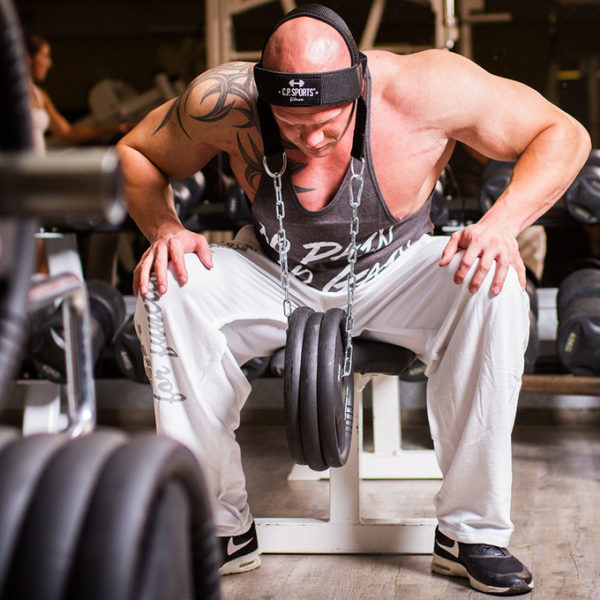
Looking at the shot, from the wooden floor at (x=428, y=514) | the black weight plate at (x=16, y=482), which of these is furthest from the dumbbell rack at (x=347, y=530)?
the black weight plate at (x=16, y=482)

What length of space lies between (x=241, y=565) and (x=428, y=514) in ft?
1.86

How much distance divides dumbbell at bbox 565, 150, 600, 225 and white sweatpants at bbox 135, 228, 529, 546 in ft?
2.49

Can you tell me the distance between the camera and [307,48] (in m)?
1.51

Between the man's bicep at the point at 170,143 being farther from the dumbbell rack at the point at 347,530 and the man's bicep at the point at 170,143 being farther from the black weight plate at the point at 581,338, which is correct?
the black weight plate at the point at 581,338

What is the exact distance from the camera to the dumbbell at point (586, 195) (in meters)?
2.31

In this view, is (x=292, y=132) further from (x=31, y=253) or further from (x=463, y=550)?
(x=31, y=253)

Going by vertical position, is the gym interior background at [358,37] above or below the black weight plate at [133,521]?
above

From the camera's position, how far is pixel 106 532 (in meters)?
0.61

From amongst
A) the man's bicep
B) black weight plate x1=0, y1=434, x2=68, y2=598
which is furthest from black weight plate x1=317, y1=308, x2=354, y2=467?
black weight plate x1=0, y1=434, x2=68, y2=598

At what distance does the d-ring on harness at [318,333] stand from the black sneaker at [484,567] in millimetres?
285

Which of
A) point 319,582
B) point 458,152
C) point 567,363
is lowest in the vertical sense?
point 319,582

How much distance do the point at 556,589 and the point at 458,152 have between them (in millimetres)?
2438

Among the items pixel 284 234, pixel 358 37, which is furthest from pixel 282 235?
pixel 358 37

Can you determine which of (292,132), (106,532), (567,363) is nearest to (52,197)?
(106,532)
